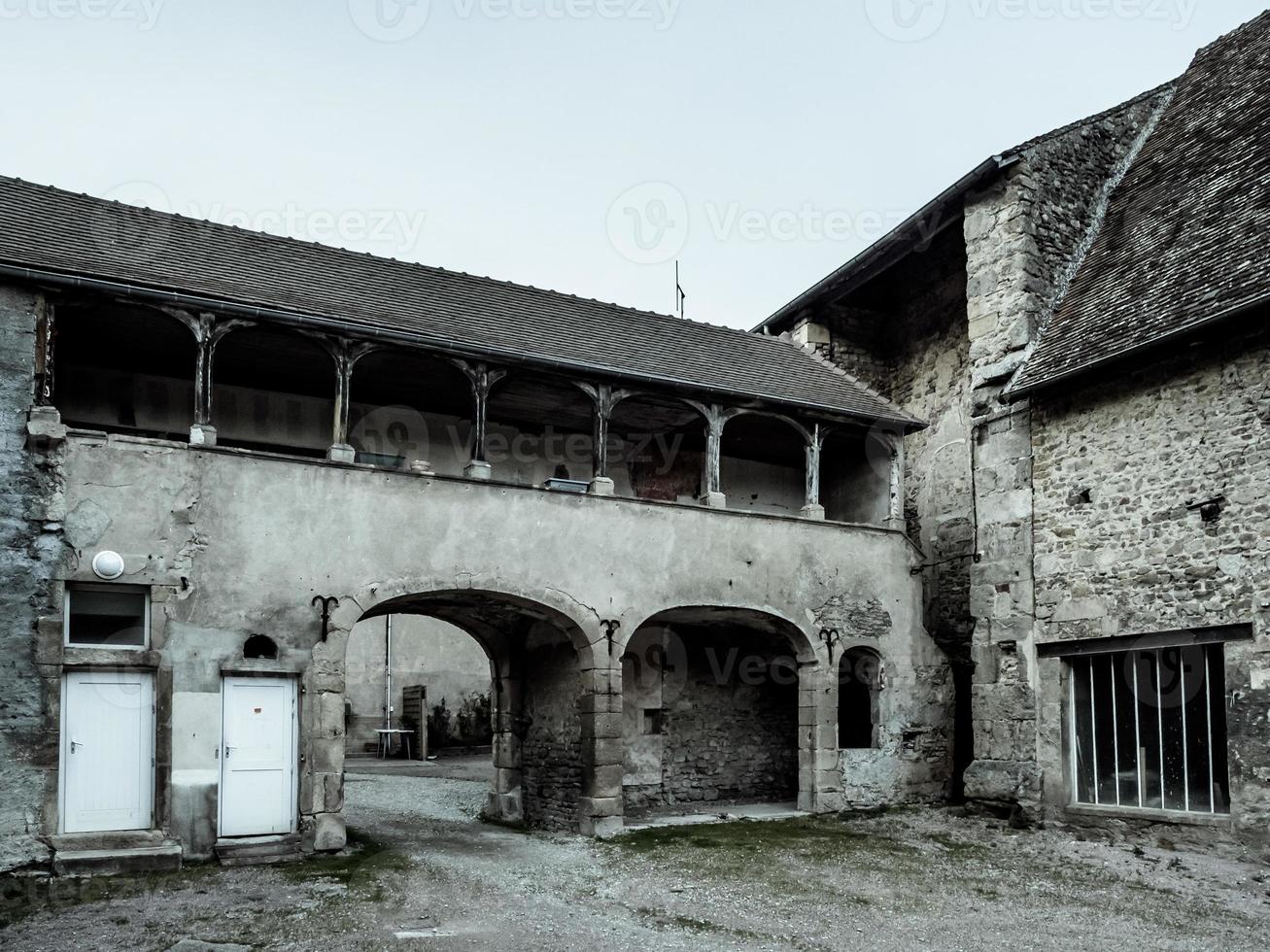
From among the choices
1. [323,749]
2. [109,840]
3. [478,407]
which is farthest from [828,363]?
[109,840]

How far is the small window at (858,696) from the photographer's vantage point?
13.6 m

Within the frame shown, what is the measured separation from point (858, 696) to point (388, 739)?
961cm

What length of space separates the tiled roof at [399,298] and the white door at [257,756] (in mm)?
3433

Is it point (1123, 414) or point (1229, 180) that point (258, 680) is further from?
point (1229, 180)

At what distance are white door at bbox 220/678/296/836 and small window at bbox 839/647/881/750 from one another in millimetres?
6568

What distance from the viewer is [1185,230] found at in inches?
476

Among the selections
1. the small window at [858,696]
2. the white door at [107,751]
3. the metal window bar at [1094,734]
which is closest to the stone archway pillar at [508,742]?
the small window at [858,696]

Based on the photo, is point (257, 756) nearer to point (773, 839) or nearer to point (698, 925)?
point (698, 925)

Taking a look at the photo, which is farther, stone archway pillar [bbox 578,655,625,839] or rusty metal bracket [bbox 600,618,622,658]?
rusty metal bracket [bbox 600,618,622,658]

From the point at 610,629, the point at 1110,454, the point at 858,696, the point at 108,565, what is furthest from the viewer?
the point at 858,696

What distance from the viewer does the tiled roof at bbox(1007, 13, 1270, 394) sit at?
11.0 metres

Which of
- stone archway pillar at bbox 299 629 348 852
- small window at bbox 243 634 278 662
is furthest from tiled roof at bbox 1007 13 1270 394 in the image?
small window at bbox 243 634 278 662

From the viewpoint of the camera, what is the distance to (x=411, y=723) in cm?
2183

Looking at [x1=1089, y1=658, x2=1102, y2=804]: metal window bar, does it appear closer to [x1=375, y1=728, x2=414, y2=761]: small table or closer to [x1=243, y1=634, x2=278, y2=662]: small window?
[x1=243, y1=634, x2=278, y2=662]: small window
